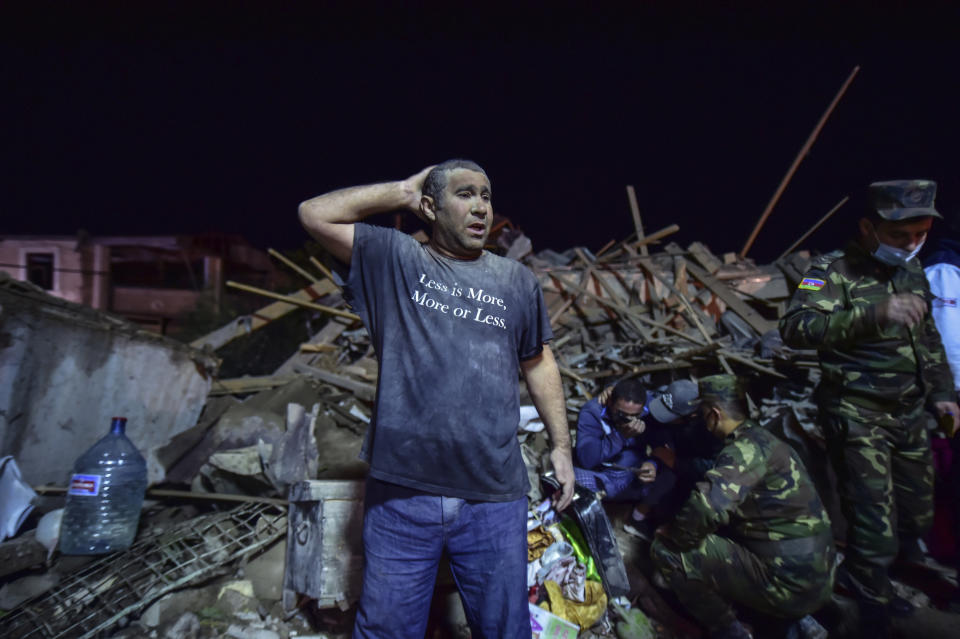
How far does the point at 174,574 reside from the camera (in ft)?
10.3

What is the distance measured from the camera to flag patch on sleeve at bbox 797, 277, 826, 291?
10.1ft

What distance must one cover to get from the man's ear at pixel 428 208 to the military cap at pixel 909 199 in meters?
2.65

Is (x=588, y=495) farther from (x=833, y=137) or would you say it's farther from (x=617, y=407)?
(x=833, y=137)

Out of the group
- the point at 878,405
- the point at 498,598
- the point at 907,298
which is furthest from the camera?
the point at 878,405

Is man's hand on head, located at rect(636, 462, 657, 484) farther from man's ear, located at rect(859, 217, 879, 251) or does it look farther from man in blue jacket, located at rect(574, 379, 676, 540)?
man's ear, located at rect(859, 217, 879, 251)

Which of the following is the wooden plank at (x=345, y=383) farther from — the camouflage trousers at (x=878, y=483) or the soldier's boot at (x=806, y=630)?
the camouflage trousers at (x=878, y=483)

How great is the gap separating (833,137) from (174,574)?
1307 cm

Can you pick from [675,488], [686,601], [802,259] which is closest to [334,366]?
[675,488]

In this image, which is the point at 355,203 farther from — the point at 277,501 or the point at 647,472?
the point at 647,472

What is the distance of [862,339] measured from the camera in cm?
280

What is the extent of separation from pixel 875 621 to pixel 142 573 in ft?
15.4

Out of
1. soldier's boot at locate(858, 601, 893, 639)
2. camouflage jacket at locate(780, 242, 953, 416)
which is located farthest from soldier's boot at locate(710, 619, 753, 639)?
camouflage jacket at locate(780, 242, 953, 416)

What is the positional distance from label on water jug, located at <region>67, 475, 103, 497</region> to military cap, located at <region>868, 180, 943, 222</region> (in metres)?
5.53

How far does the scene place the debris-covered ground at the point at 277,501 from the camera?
2863 millimetres
